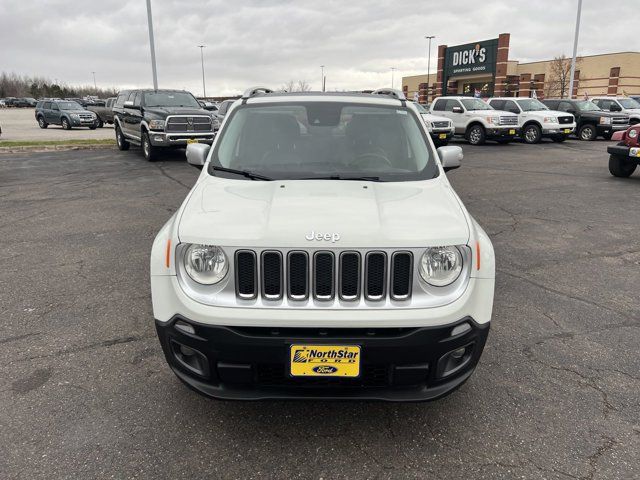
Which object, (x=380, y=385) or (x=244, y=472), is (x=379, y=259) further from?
(x=244, y=472)

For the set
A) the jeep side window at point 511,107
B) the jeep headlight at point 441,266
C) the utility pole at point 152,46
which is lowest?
the jeep headlight at point 441,266

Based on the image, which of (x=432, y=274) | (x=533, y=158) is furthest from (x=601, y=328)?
(x=533, y=158)

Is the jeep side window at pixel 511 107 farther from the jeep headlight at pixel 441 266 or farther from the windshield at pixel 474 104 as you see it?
the jeep headlight at pixel 441 266

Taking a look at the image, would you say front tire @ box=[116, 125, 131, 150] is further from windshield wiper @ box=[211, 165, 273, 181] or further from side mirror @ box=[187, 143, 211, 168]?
windshield wiper @ box=[211, 165, 273, 181]

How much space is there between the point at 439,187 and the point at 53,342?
3094mm

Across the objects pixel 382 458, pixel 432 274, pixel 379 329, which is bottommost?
pixel 382 458

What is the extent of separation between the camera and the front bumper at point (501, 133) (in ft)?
64.5

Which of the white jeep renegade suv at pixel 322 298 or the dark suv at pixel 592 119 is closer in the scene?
the white jeep renegade suv at pixel 322 298

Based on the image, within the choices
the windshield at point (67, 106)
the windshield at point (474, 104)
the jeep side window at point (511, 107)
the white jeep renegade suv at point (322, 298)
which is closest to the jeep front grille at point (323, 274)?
the white jeep renegade suv at point (322, 298)

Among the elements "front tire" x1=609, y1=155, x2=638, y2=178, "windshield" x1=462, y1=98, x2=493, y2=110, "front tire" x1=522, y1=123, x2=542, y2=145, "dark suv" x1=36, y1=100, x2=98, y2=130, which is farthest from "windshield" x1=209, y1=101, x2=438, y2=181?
"dark suv" x1=36, y1=100, x2=98, y2=130

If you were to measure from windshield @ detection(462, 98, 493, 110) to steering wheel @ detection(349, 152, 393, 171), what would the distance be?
726 inches

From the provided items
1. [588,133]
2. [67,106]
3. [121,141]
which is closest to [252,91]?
[121,141]

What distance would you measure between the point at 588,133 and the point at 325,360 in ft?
78.5

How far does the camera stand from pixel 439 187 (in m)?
3.27
